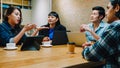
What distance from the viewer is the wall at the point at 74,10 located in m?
3.69

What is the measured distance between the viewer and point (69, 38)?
116 inches

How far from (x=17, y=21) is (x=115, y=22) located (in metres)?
1.80

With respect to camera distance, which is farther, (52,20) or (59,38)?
(52,20)

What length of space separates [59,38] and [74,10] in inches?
50.9

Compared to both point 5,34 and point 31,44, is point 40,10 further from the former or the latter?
point 31,44

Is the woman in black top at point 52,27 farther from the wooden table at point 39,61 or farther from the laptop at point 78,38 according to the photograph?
the wooden table at point 39,61

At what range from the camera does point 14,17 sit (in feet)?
9.18

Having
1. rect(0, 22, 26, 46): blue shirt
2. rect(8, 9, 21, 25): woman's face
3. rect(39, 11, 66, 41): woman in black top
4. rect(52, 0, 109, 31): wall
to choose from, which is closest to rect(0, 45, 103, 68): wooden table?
rect(0, 22, 26, 46): blue shirt

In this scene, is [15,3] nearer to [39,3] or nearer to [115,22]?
[39,3]

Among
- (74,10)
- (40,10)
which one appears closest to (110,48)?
Result: (74,10)

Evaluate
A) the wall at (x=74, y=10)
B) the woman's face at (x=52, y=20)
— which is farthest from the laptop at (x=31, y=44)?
the wall at (x=74, y=10)

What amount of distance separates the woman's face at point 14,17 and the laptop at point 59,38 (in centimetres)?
59

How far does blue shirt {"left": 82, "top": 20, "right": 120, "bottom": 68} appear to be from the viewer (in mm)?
1277

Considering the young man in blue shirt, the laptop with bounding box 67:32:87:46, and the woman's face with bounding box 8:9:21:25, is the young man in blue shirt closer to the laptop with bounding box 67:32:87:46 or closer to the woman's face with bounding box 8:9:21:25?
the laptop with bounding box 67:32:87:46
